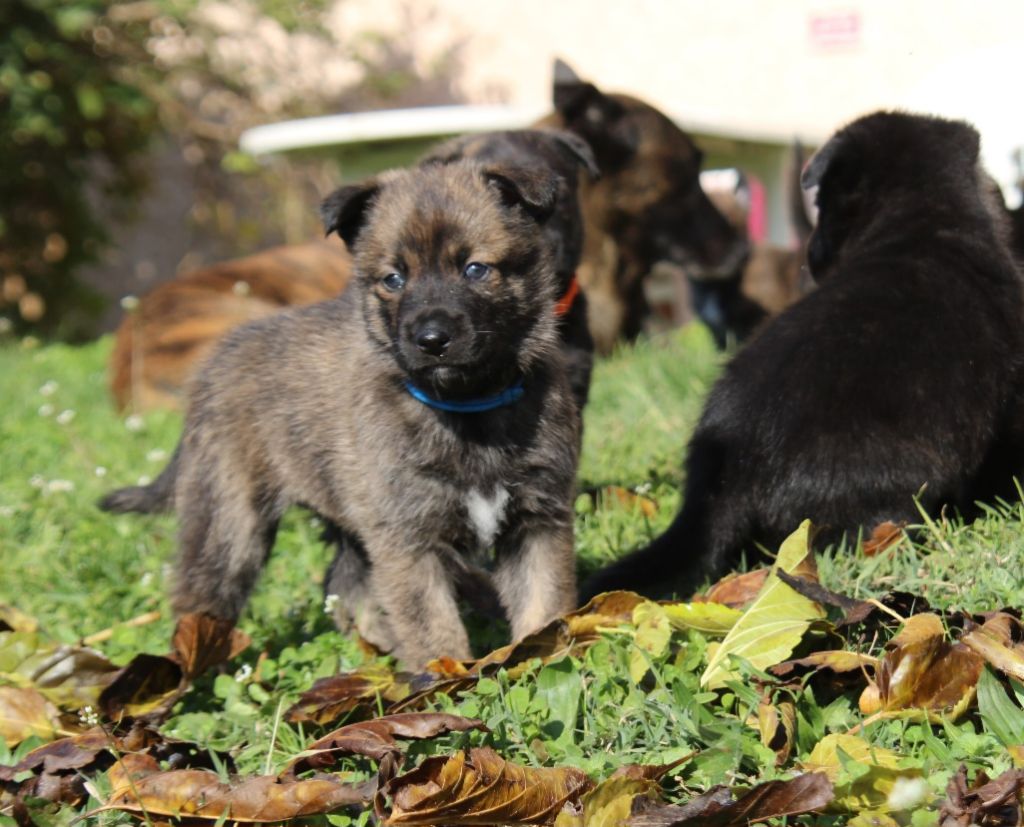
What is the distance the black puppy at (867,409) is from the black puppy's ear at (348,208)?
3.37 ft

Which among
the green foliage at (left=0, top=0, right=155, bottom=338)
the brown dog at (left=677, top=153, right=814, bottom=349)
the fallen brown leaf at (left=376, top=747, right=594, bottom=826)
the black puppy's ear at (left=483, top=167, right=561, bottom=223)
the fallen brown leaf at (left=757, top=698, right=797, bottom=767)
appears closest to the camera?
the fallen brown leaf at (left=376, top=747, right=594, bottom=826)

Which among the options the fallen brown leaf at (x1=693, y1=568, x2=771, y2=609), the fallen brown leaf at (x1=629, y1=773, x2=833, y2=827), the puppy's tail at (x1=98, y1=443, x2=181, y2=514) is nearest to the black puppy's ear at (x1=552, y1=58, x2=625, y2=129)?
the puppy's tail at (x1=98, y1=443, x2=181, y2=514)

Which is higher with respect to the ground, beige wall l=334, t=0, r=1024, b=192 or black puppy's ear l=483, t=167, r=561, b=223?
black puppy's ear l=483, t=167, r=561, b=223

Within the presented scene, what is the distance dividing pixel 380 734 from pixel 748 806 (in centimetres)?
70

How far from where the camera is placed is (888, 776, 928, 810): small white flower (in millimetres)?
1788

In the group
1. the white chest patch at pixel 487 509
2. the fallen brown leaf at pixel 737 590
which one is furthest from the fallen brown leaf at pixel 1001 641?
the white chest patch at pixel 487 509

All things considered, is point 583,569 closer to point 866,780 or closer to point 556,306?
point 556,306

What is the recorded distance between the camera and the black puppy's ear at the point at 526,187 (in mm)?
2859

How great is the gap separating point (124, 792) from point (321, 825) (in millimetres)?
370

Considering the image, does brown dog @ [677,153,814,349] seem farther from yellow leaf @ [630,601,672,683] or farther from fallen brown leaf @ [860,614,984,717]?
fallen brown leaf @ [860,614,984,717]

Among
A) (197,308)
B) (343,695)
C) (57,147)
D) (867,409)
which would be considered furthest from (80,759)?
(57,147)

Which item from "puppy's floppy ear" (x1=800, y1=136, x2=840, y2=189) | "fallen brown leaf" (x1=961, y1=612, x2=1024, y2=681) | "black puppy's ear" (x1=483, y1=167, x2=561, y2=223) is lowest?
"fallen brown leaf" (x1=961, y1=612, x2=1024, y2=681)

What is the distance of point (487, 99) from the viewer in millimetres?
11938

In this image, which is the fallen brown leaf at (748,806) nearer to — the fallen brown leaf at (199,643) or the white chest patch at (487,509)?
the white chest patch at (487,509)
